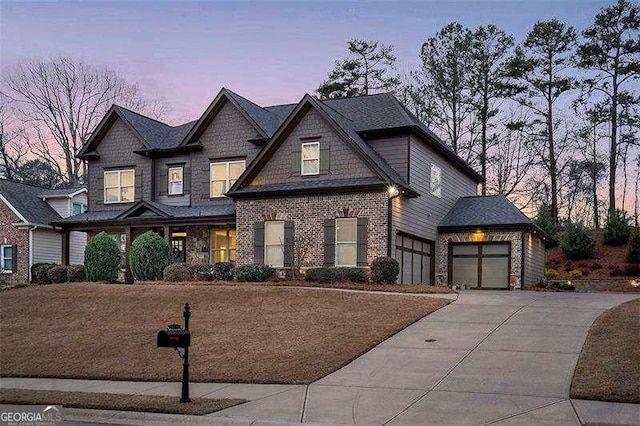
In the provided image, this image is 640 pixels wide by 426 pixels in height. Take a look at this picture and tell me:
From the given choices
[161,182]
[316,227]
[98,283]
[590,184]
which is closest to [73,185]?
[161,182]

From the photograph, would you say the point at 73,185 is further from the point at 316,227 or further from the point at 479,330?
the point at 479,330

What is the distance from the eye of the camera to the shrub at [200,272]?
2602cm

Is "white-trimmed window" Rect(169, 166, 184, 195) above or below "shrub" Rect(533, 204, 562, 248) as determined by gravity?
above

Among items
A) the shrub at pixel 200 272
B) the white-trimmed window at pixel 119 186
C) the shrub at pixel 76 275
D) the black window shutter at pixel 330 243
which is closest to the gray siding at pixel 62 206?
the white-trimmed window at pixel 119 186

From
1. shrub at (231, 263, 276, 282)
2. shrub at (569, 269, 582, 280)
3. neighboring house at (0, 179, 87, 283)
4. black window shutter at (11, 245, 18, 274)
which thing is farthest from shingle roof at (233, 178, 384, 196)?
black window shutter at (11, 245, 18, 274)

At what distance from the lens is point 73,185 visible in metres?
49.8

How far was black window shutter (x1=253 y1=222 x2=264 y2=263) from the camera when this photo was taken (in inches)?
1013

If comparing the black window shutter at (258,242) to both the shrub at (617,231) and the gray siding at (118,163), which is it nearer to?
the gray siding at (118,163)

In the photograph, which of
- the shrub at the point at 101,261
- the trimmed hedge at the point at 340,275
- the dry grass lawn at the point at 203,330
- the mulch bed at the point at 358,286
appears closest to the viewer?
the dry grass lawn at the point at 203,330

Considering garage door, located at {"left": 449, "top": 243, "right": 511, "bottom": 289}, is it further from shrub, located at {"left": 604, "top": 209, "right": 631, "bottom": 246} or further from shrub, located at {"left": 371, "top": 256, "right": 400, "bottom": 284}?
shrub, located at {"left": 604, "top": 209, "right": 631, "bottom": 246}

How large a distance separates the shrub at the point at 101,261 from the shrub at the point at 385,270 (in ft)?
35.2

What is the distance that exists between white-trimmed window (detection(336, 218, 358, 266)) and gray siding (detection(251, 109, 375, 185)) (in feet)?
6.01

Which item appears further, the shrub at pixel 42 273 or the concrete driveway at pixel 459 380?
the shrub at pixel 42 273

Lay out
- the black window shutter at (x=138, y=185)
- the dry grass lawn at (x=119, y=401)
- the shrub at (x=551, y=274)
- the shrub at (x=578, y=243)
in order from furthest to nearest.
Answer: the shrub at (x=578, y=243) → the shrub at (x=551, y=274) → the black window shutter at (x=138, y=185) → the dry grass lawn at (x=119, y=401)
